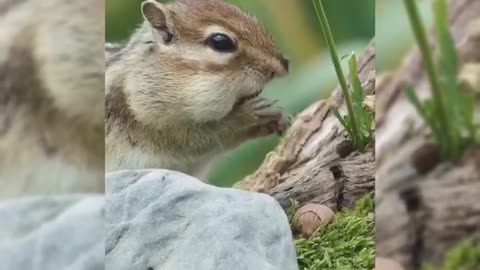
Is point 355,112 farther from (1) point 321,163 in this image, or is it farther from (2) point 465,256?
(2) point 465,256

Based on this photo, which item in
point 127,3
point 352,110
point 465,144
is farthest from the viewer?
point 127,3

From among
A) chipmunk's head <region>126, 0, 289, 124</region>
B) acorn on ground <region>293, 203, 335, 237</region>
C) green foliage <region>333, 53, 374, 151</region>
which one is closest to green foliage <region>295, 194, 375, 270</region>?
acorn on ground <region>293, 203, 335, 237</region>

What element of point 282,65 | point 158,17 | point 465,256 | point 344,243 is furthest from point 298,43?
point 465,256

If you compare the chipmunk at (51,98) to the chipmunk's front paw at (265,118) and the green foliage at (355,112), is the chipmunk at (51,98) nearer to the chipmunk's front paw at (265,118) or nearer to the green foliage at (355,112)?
the chipmunk's front paw at (265,118)

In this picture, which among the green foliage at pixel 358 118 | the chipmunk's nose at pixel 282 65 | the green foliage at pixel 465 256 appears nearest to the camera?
the green foliage at pixel 465 256

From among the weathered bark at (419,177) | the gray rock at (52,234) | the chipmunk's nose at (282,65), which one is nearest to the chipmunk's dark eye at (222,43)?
the chipmunk's nose at (282,65)

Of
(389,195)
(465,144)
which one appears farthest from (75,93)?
(465,144)

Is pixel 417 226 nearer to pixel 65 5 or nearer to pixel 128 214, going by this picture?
pixel 128 214
